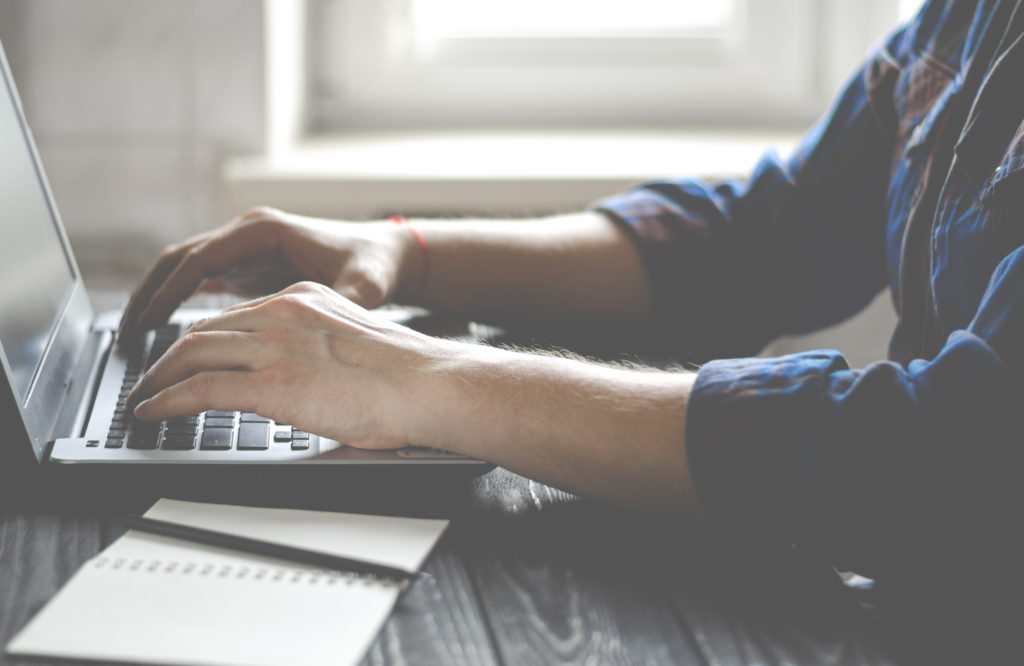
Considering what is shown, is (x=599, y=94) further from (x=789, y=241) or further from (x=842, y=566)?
(x=842, y=566)

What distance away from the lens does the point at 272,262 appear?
947 mm

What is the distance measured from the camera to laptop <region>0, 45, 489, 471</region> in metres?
0.62

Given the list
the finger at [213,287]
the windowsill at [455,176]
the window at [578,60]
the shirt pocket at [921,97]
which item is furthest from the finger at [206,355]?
the window at [578,60]

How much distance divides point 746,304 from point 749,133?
0.82 m

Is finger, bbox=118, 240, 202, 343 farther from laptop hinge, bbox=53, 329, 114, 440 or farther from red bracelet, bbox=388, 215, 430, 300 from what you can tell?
red bracelet, bbox=388, 215, 430, 300

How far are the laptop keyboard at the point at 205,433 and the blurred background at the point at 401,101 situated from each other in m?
0.85

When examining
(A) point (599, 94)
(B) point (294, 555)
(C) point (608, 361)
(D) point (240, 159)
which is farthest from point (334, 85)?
(B) point (294, 555)

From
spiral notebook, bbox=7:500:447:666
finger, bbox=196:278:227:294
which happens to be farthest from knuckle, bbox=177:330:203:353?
finger, bbox=196:278:227:294

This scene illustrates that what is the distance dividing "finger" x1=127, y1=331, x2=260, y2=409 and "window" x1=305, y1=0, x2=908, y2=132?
124 cm

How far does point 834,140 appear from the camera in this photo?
104 centimetres

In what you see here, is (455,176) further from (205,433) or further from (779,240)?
(205,433)

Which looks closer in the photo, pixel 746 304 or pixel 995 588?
pixel 995 588

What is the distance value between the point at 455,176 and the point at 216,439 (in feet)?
2.92

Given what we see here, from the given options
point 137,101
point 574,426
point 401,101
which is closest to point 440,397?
point 574,426
